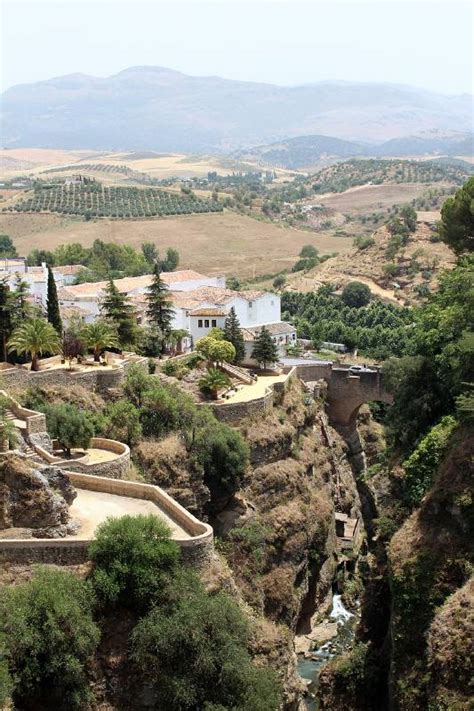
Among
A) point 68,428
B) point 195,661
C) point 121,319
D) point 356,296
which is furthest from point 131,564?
point 356,296

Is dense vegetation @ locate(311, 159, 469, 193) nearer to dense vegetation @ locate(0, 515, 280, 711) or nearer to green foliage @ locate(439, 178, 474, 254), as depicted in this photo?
green foliage @ locate(439, 178, 474, 254)

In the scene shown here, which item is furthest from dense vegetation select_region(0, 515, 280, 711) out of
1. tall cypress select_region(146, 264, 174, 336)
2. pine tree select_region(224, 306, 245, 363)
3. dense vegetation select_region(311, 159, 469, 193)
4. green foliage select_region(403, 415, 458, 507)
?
dense vegetation select_region(311, 159, 469, 193)

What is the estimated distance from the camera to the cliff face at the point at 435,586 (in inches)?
984

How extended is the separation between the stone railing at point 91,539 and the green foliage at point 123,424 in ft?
17.2

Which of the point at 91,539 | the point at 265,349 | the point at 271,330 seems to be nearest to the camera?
the point at 91,539

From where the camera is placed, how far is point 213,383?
40.3 metres

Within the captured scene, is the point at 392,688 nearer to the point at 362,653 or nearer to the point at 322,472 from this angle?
the point at 362,653

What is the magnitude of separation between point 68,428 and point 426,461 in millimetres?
12372

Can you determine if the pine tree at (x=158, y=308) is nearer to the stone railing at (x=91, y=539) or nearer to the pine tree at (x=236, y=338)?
the pine tree at (x=236, y=338)

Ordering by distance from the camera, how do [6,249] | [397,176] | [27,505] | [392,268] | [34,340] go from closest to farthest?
1. [27,505]
2. [34,340]
3. [392,268]
4. [6,249]
5. [397,176]

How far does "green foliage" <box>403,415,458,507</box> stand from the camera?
3288 cm

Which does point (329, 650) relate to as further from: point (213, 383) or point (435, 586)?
point (213, 383)

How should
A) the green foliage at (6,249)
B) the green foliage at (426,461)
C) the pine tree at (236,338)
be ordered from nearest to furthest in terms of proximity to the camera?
the green foliage at (426,461) < the pine tree at (236,338) < the green foliage at (6,249)

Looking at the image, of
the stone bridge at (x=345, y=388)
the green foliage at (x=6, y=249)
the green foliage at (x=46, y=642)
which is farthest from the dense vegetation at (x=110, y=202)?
the green foliage at (x=46, y=642)
